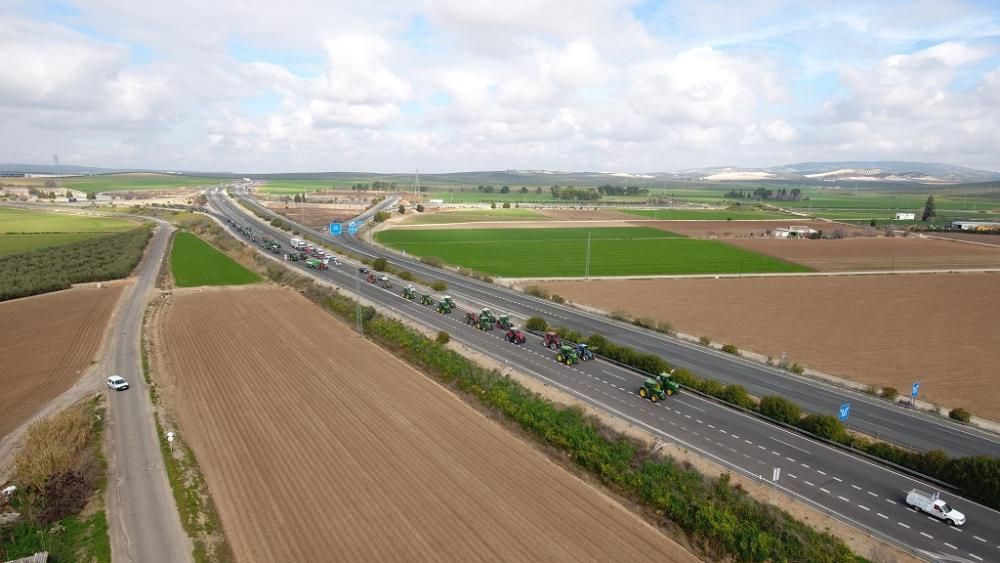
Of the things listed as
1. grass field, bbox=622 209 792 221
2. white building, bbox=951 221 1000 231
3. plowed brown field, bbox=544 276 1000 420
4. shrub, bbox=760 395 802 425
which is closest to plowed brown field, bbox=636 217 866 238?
grass field, bbox=622 209 792 221

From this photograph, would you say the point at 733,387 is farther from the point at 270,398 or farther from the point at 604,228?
the point at 604,228

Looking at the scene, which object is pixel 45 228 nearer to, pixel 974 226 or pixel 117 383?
pixel 117 383

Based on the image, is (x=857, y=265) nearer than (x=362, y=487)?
Answer: No

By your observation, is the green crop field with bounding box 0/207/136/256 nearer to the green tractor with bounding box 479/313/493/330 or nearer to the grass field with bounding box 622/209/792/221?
the green tractor with bounding box 479/313/493/330

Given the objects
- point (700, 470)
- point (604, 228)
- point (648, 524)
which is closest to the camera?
point (648, 524)

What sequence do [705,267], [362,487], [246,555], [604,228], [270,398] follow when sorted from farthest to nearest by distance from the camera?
[604,228], [705,267], [270,398], [362,487], [246,555]

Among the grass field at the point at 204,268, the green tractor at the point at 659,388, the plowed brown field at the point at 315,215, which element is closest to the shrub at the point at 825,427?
the green tractor at the point at 659,388

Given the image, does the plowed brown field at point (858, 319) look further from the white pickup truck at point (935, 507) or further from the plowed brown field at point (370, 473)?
the plowed brown field at point (370, 473)

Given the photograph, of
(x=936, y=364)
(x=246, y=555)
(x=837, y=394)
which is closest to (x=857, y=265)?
(x=936, y=364)
